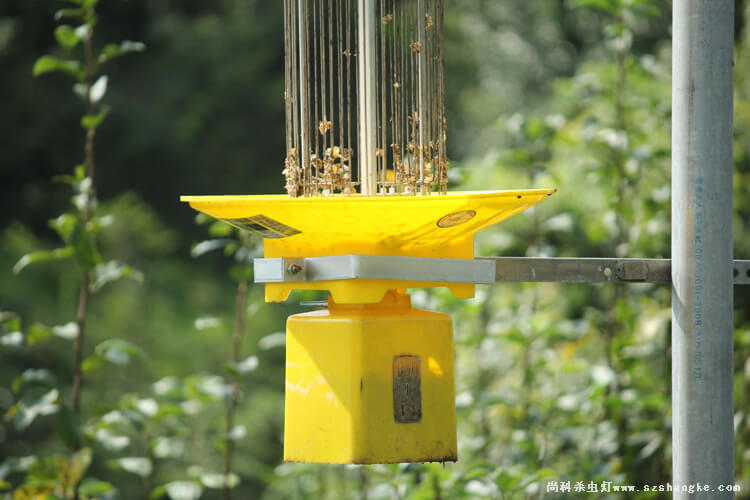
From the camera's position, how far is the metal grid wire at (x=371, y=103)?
884 millimetres

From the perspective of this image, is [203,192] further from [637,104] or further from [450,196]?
[450,196]

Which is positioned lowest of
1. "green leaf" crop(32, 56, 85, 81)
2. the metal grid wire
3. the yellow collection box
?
the yellow collection box

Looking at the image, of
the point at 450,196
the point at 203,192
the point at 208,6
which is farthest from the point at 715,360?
the point at 208,6

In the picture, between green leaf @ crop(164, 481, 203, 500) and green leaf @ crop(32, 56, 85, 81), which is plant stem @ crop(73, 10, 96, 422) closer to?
green leaf @ crop(32, 56, 85, 81)

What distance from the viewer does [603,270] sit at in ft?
3.33

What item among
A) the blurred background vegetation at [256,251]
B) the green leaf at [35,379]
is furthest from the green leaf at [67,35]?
the green leaf at [35,379]

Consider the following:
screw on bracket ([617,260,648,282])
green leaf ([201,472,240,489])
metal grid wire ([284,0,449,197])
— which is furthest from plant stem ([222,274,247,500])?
screw on bracket ([617,260,648,282])

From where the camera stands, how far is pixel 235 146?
12.5 ft

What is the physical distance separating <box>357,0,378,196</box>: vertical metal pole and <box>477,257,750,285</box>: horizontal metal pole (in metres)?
0.22

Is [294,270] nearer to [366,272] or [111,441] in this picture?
[366,272]

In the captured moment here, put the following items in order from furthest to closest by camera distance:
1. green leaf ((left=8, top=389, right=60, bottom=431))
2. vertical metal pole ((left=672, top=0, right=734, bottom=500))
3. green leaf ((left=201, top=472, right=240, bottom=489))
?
green leaf ((left=201, top=472, right=240, bottom=489))
green leaf ((left=8, top=389, right=60, bottom=431))
vertical metal pole ((left=672, top=0, right=734, bottom=500))

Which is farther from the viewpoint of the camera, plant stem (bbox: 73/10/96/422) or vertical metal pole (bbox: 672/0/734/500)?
plant stem (bbox: 73/10/96/422)

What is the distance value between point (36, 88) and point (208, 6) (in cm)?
95

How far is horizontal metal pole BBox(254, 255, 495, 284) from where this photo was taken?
2.69 feet
